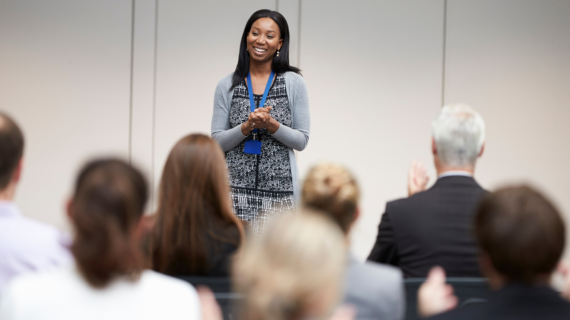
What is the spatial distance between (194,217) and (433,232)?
83 cm

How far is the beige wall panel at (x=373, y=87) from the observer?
554 centimetres

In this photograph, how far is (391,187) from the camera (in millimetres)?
5699

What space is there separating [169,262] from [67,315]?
65 cm

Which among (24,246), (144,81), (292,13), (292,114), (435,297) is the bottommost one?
(435,297)

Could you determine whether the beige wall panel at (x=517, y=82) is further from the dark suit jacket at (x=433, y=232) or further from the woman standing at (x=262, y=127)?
the dark suit jacket at (x=433, y=232)

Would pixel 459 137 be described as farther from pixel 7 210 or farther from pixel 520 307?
pixel 7 210

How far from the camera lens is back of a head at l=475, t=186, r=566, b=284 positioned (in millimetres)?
1228

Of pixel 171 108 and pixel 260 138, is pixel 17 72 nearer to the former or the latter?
pixel 171 108

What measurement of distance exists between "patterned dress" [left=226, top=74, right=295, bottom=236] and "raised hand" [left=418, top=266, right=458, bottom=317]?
1639mm

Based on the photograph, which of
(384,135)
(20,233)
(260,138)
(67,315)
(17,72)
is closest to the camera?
(67,315)

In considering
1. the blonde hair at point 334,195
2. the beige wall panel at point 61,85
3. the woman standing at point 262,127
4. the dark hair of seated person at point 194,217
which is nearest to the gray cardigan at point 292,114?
the woman standing at point 262,127

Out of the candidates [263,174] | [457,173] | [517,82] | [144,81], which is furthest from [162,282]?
[517,82]

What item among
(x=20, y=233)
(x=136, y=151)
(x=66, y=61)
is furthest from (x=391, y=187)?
(x=20, y=233)

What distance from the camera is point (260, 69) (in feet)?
11.1
